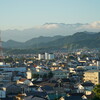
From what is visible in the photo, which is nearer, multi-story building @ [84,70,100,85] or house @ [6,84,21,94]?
house @ [6,84,21,94]

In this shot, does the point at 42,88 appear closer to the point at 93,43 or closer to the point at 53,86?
the point at 53,86

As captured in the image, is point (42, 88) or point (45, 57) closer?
point (42, 88)

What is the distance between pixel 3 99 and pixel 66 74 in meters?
20.8

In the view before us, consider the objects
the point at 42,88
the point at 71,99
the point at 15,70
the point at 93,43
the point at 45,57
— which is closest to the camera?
the point at 71,99

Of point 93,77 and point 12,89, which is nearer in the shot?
point 12,89

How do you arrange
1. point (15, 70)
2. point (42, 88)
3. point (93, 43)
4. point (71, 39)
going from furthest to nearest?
point (71, 39), point (93, 43), point (15, 70), point (42, 88)

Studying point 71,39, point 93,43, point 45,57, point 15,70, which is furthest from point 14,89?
point 71,39

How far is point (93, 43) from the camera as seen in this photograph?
515 feet

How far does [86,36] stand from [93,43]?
1223 inches

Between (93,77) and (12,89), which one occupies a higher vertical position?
(93,77)

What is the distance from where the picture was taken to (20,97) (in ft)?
82.5

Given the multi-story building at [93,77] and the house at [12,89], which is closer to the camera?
the house at [12,89]

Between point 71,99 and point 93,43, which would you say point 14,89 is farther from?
point 93,43

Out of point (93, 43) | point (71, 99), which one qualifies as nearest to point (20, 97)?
point (71, 99)
